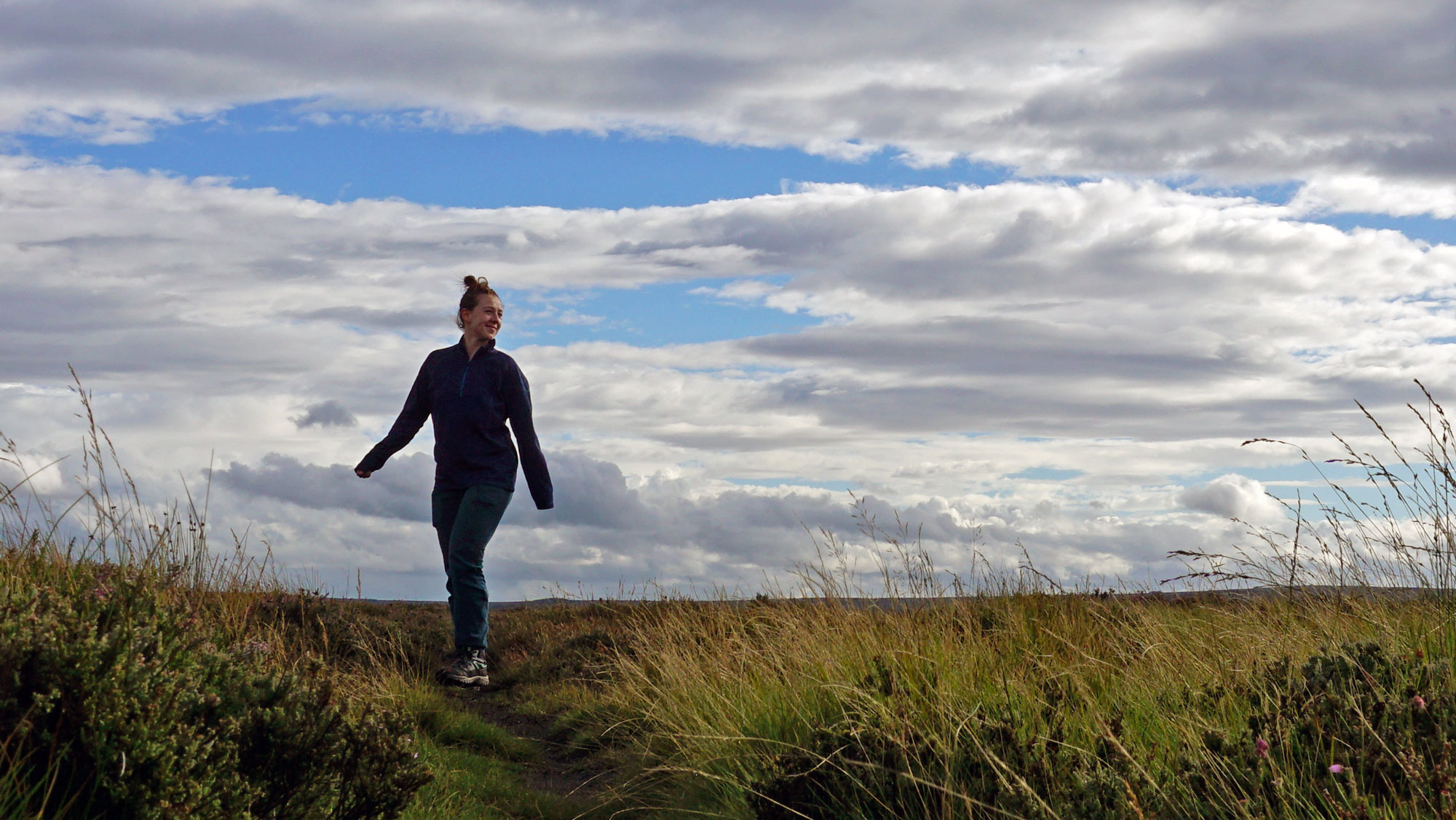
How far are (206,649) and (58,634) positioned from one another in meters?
0.64

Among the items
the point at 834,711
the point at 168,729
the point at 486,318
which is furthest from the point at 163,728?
the point at 486,318

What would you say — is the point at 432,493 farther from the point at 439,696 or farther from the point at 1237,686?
the point at 1237,686

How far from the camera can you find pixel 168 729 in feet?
8.82

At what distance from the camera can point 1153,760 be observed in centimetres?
346

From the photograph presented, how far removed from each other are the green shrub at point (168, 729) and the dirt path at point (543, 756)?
2.12 m

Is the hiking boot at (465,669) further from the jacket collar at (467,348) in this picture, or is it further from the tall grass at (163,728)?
the tall grass at (163,728)

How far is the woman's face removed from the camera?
304 inches

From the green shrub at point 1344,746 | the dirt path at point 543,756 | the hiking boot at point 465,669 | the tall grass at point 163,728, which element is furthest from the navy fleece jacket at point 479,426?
the green shrub at point 1344,746

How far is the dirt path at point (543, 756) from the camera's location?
227 inches

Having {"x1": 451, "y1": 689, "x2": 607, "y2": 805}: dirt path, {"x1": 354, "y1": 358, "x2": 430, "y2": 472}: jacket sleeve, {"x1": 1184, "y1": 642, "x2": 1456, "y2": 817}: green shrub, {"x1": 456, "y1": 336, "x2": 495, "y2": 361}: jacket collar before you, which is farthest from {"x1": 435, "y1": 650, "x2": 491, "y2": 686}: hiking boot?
{"x1": 1184, "y1": 642, "x2": 1456, "y2": 817}: green shrub

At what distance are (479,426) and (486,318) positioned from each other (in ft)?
2.68

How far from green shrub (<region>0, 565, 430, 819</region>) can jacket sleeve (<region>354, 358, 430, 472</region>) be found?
4.41 metres

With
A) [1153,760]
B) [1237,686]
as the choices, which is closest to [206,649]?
[1153,760]

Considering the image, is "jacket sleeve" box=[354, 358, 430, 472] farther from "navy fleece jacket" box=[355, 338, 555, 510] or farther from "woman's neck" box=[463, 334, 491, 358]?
"woman's neck" box=[463, 334, 491, 358]
